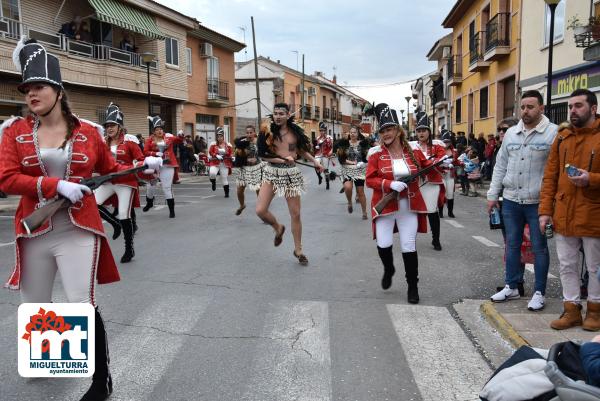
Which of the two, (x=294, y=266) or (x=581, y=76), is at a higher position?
(x=581, y=76)

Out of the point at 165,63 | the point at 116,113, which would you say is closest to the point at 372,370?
the point at 116,113

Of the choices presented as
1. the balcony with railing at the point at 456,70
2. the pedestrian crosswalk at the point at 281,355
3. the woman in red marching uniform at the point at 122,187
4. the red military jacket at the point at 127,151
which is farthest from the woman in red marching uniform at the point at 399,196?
the balcony with railing at the point at 456,70

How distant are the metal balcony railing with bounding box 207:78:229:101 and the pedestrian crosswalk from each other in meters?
29.3

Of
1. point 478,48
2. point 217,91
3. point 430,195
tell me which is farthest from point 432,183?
point 217,91

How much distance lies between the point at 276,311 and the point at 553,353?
10.1 ft

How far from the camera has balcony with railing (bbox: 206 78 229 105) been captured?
33.2 meters

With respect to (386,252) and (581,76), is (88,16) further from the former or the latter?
(386,252)

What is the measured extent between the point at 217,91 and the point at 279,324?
30.9 meters

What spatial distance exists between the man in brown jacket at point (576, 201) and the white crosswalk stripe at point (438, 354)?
87 centimetres

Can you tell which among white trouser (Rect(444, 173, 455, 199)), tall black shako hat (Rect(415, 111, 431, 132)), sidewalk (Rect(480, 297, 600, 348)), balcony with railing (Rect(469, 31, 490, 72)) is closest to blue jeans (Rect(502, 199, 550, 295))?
sidewalk (Rect(480, 297, 600, 348))

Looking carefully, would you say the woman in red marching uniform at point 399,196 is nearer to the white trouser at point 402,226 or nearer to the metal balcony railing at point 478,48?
the white trouser at point 402,226

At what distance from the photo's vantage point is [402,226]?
555 centimetres

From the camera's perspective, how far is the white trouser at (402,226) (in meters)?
5.50

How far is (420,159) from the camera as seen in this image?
5.80 m
